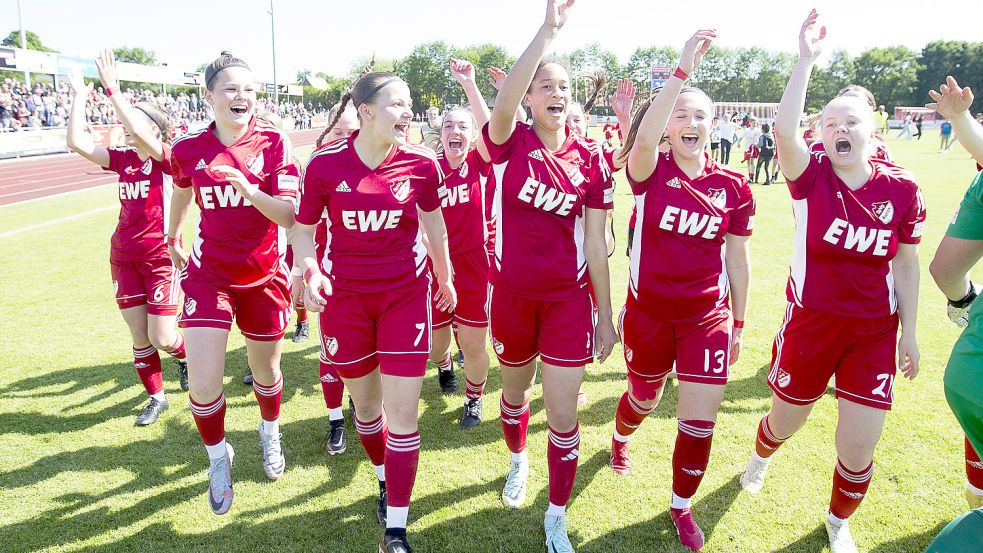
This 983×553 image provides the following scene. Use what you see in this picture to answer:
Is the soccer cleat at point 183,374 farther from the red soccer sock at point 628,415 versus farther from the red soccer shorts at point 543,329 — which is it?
the red soccer sock at point 628,415

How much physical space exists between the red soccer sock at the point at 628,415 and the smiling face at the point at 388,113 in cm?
210

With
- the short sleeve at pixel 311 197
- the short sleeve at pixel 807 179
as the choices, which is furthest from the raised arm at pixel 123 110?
the short sleeve at pixel 807 179

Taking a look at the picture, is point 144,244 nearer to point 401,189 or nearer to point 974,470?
point 401,189

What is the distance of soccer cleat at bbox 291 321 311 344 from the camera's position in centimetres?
670

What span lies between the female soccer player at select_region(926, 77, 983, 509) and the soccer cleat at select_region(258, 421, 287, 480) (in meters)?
3.63

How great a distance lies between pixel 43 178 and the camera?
2120 centimetres

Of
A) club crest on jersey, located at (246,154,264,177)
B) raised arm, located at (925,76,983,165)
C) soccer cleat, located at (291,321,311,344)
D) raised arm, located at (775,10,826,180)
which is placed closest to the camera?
raised arm, located at (775,10,826,180)

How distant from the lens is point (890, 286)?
3.12 metres

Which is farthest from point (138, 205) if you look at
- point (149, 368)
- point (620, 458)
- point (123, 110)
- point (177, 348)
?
point (620, 458)

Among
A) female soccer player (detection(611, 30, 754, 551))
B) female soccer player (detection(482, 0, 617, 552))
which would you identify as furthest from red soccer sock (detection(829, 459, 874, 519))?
female soccer player (detection(482, 0, 617, 552))

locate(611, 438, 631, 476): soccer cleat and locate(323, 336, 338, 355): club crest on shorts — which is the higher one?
locate(323, 336, 338, 355): club crest on shorts

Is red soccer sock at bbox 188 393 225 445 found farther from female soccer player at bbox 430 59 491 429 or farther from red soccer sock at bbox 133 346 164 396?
female soccer player at bbox 430 59 491 429

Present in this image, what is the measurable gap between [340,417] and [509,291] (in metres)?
1.84

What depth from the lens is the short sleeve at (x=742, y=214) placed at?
10.8 ft
